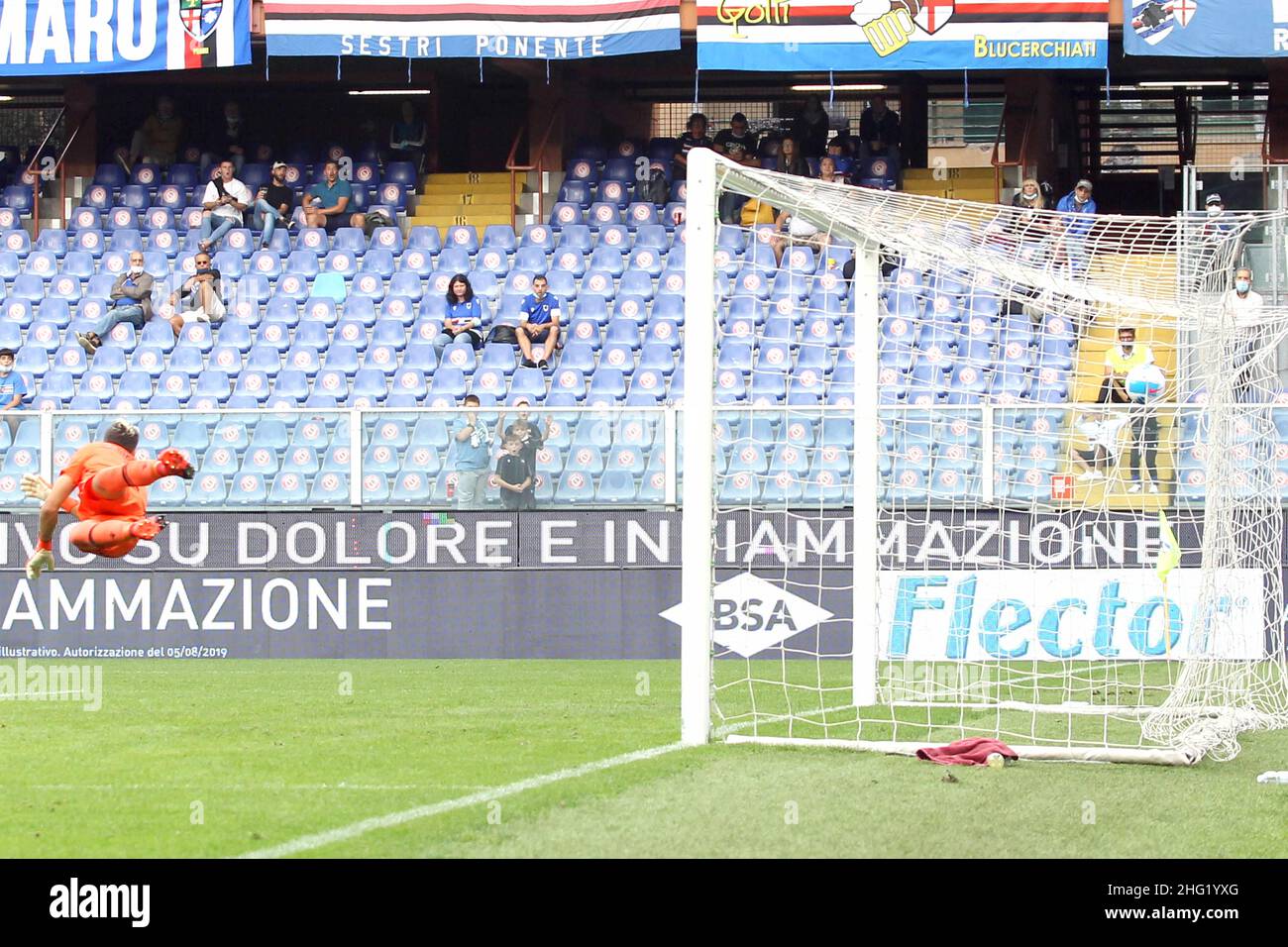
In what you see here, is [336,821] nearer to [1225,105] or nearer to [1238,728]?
[1238,728]

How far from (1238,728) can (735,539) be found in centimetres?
666

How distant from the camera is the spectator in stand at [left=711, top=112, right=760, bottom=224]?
899 inches

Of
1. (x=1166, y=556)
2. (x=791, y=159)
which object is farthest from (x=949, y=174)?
(x=1166, y=556)

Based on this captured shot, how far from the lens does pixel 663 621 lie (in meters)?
17.1

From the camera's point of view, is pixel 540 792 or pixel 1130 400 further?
pixel 1130 400

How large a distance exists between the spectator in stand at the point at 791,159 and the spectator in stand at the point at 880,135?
2.98ft

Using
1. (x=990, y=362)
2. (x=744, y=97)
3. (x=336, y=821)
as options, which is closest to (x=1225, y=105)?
(x=744, y=97)

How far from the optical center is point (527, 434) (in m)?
17.3

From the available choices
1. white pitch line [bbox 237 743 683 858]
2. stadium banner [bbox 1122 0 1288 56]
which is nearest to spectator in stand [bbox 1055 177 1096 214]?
stadium banner [bbox 1122 0 1288 56]

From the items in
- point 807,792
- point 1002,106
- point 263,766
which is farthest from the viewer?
point 1002,106

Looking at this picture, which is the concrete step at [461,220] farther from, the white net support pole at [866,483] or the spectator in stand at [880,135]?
the white net support pole at [866,483]

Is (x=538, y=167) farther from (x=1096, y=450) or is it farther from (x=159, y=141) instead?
(x=1096, y=450)

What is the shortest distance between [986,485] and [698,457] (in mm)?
7144

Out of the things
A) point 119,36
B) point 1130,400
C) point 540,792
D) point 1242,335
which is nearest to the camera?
point 540,792
